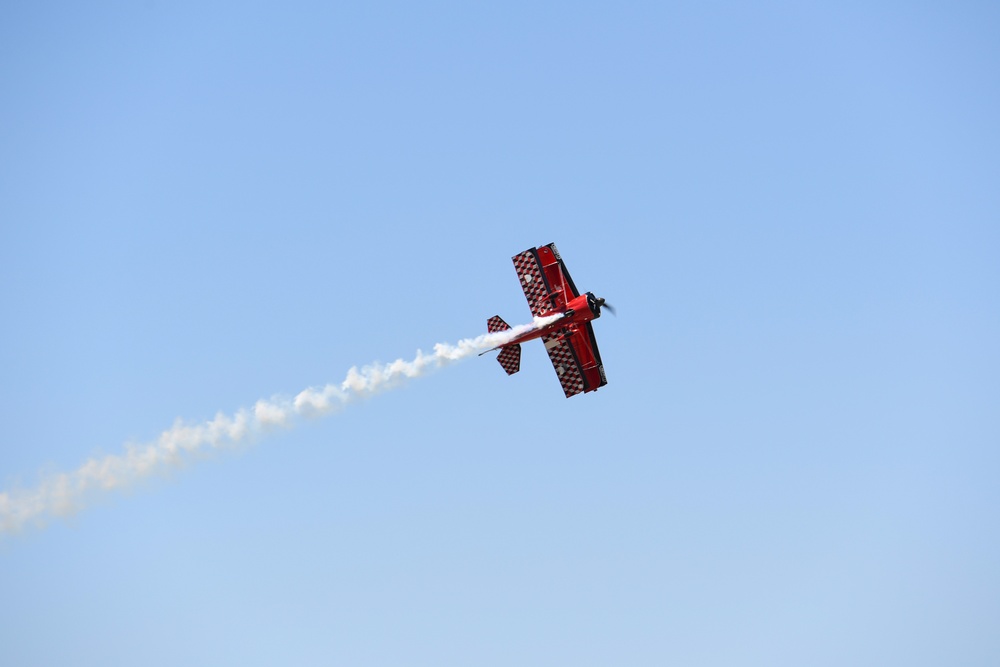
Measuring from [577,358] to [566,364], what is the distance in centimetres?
75

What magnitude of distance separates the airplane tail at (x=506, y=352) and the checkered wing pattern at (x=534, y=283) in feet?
6.75

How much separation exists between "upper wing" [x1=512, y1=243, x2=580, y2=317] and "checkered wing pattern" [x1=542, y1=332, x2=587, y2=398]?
2.18m

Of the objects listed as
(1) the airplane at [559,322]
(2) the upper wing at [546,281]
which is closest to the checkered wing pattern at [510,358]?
(1) the airplane at [559,322]

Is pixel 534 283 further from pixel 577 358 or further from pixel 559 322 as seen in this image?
pixel 577 358

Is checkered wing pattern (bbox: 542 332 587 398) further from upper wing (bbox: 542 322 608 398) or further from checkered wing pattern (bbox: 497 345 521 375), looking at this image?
checkered wing pattern (bbox: 497 345 521 375)

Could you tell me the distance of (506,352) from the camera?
510 ft

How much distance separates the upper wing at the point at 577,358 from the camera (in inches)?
6127

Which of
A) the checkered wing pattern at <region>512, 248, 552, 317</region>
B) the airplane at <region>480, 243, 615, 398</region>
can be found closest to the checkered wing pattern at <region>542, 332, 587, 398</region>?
the airplane at <region>480, 243, 615, 398</region>

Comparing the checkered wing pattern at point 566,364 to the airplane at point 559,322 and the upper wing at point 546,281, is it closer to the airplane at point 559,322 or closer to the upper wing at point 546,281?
the airplane at point 559,322

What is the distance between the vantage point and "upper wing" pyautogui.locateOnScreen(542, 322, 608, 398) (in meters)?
156

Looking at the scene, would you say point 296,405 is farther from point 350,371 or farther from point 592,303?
point 592,303

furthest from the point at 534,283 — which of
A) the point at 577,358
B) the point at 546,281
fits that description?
the point at 577,358

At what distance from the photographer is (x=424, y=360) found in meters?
158

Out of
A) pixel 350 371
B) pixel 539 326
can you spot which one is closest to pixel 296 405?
pixel 350 371
